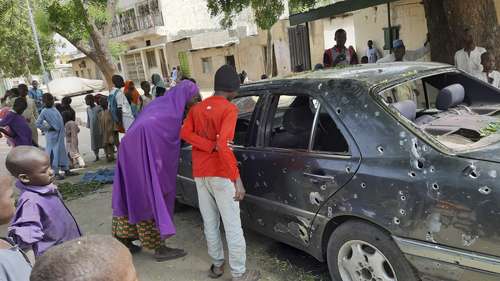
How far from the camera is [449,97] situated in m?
3.45

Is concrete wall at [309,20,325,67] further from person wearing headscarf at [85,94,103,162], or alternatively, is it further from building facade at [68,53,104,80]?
building facade at [68,53,104,80]

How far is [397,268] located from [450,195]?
1.96ft

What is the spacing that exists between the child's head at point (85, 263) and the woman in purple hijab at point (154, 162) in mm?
2451

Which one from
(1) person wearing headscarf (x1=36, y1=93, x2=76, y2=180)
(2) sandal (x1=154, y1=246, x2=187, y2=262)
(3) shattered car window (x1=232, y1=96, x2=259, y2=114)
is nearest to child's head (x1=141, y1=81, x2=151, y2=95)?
(1) person wearing headscarf (x1=36, y1=93, x2=76, y2=180)

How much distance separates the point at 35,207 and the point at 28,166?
0.78 ft

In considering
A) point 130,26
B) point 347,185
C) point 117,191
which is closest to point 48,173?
point 117,191

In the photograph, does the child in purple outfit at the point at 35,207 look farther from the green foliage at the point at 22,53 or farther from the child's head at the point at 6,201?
the green foliage at the point at 22,53

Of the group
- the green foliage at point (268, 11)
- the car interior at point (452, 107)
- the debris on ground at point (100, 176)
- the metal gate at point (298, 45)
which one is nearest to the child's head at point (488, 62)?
the car interior at point (452, 107)

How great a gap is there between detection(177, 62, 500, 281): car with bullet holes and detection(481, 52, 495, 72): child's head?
2.66m

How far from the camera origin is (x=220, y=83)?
3133 mm

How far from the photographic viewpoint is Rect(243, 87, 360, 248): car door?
9.36 feet

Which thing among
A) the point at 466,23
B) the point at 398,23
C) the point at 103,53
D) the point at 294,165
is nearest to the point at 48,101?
the point at 103,53

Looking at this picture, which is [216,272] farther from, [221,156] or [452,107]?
[452,107]

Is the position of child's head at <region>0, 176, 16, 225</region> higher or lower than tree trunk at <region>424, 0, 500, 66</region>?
lower
